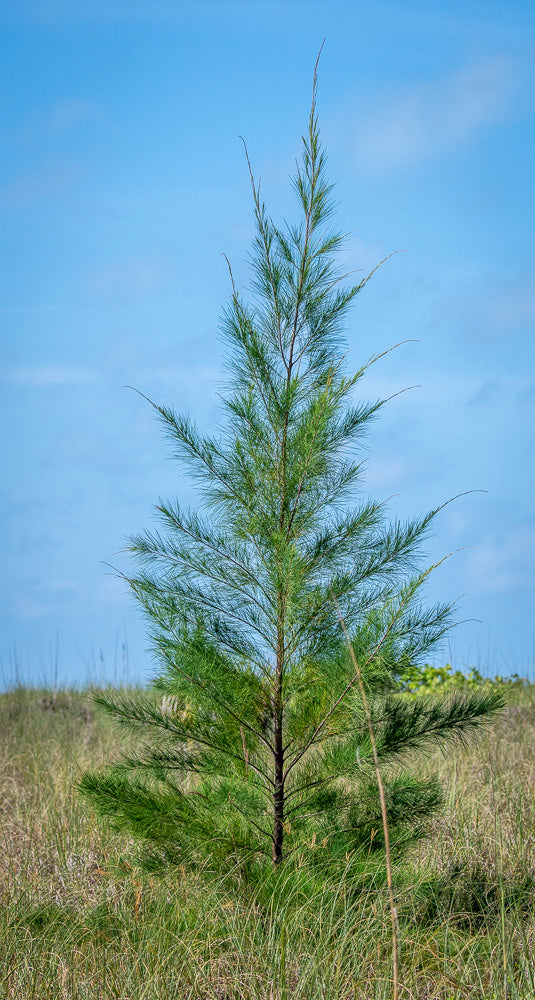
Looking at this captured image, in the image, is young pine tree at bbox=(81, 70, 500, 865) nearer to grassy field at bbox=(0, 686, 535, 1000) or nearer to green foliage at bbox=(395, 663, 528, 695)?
grassy field at bbox=(0, 686, 535, 1000)

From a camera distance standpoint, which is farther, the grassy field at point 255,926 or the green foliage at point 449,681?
the green foliage at point 449,681

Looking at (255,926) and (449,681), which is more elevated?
(449,681)

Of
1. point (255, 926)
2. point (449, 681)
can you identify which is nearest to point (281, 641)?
point (255, 926)

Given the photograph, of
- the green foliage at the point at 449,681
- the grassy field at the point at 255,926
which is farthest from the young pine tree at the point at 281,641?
the green foliage at the point at 449,681

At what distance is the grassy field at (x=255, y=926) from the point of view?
10.9ft

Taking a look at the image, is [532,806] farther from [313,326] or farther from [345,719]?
[313,326]

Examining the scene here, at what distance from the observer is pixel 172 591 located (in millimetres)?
4258

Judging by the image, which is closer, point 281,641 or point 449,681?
point 281,641

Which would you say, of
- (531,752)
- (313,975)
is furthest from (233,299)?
(531,752)

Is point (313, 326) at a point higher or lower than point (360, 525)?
higher

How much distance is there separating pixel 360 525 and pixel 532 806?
3433 mm

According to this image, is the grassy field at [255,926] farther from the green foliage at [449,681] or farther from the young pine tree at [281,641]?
the green foliage at [449,681]

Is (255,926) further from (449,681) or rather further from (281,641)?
(449,681)

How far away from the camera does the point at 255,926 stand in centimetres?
371
